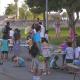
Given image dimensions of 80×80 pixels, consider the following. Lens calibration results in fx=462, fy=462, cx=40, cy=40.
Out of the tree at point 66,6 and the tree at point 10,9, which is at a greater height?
the tree at point 10,9

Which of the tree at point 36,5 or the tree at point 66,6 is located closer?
the tree at point 66,6

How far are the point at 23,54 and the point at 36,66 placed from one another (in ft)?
32.6

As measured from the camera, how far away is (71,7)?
39.2 m

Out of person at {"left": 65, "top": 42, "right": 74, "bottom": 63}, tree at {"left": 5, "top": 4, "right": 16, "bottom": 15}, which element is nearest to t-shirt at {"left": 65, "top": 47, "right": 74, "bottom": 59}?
person at {"left": 65, "top": 42, "right": 74, "bottom": 63}

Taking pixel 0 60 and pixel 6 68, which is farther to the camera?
pixel 0 60

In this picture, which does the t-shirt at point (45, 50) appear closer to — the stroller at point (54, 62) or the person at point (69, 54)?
the person at point (69, 54)

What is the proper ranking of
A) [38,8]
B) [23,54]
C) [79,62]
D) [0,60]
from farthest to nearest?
1. [38,8]
2. [23,54]
3. [0,60]
4. [79,62]

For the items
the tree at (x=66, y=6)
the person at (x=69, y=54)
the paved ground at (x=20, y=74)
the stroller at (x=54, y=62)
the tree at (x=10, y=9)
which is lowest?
the paved ground at (x=20, y=74)

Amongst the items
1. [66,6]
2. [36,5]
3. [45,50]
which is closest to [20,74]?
[45,50]

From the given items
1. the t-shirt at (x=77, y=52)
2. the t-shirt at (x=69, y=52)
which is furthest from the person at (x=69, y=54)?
the t-shirt at (x=77, y=52)

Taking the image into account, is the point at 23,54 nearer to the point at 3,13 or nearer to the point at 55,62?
the point at 55,62

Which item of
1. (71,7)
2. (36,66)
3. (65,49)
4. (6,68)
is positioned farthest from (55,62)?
(71,7)

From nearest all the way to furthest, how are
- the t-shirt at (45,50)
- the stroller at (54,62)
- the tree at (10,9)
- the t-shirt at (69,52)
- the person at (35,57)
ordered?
the person at (35,57) → the t-shirt at (45,50) → the t-shirt at (69,52) → the stroller at (54,62) → the tree at (10,9)

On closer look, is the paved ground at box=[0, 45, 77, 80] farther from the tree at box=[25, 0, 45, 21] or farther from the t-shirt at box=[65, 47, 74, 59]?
the tree at box=[25, 0, 45, 21]
